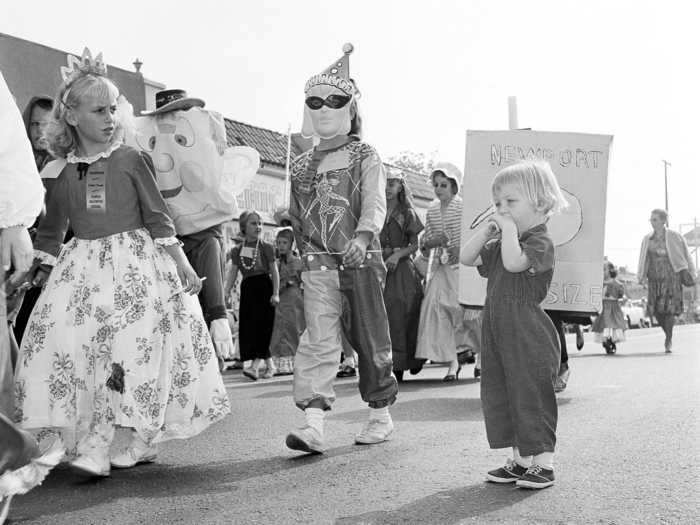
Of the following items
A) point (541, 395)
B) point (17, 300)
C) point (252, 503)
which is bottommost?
point (252, 503)

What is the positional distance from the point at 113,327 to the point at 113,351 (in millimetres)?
103

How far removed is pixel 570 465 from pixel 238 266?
763cm

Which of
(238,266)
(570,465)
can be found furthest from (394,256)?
(570,465)

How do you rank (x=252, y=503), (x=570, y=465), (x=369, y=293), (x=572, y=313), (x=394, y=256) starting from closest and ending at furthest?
1. (x=252, y=503)
2. (x=570, y=465)
3. (x=369, y=293)
4. (x=572, y=313)
5. (x=394, y=256)

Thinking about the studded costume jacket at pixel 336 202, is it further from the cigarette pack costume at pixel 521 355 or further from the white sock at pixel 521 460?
the white sock at pixel 521 460

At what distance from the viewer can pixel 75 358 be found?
4.20 metres

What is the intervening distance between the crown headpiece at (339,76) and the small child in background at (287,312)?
5781 millimetres

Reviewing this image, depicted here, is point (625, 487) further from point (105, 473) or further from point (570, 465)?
point (105, 473)

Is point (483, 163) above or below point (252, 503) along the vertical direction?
above

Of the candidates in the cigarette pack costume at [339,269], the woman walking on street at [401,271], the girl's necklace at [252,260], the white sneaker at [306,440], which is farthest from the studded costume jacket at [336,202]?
the girl's necklace at [252,260]

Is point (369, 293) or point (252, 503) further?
point (369, 293)

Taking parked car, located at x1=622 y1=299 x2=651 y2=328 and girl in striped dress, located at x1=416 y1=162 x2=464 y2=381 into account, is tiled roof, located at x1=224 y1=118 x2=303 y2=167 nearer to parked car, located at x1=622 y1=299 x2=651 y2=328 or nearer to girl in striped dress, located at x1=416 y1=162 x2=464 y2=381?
girl in striped dress, located at x1=416 y1=162 x2=464 y2=381

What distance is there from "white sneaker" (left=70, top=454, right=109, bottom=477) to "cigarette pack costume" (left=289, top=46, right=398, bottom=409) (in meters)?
1.17

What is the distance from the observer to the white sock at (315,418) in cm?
492
